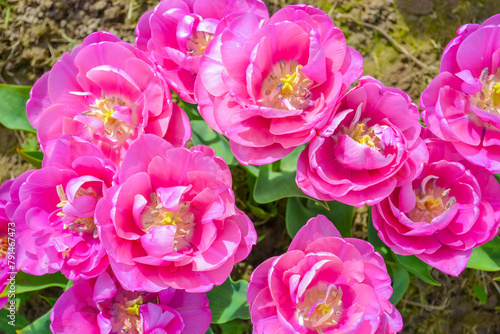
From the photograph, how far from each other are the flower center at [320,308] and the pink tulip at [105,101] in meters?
0.56

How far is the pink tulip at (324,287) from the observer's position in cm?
119

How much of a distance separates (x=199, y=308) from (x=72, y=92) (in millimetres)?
704

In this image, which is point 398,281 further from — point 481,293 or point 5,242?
point 5,242

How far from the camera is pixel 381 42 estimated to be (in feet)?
7.82

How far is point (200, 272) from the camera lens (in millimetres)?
1161

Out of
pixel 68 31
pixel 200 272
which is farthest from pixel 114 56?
pixel 68 31

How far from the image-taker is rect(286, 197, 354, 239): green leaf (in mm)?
1669

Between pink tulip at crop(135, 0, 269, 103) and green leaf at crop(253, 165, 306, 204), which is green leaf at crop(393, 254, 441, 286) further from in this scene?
pink tulip at crop(135, 0, 269, 103)

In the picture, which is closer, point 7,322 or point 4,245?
point 4,245

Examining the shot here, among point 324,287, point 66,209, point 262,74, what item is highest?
point 262,74

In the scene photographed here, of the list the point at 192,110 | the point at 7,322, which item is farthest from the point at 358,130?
the point at 7,322

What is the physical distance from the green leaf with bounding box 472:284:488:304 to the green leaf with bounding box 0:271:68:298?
1.93m

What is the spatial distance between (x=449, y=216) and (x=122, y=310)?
953 mm

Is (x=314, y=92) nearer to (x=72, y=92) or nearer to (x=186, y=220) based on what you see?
(x=186, y=220)
